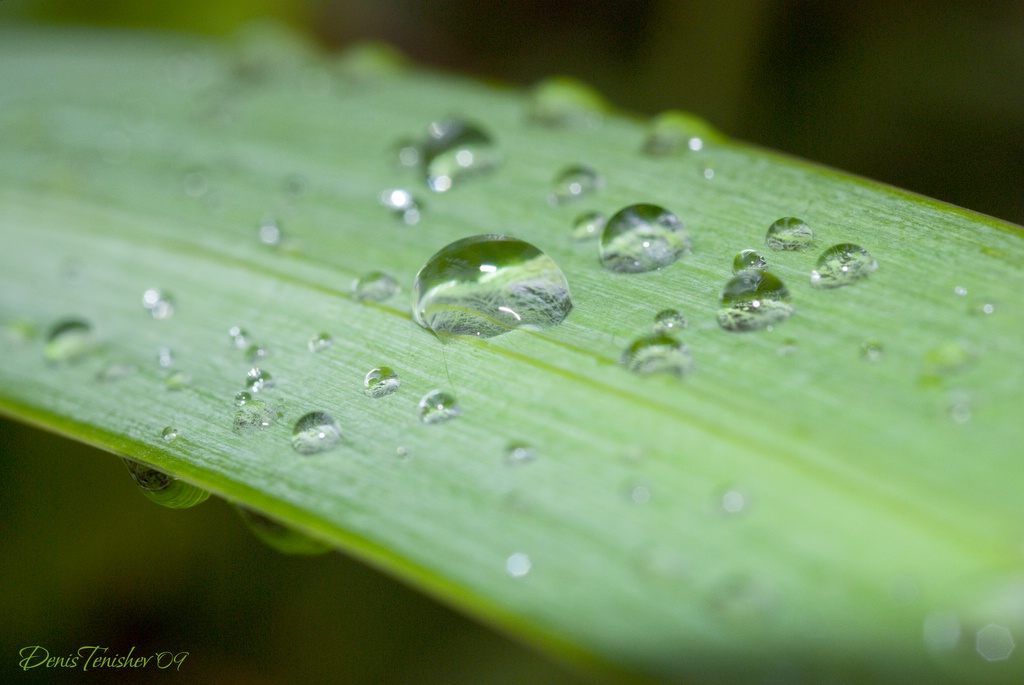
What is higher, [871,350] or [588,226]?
[588,226]

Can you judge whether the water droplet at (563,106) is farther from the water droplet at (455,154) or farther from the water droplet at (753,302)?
the water droplet at (753,302)

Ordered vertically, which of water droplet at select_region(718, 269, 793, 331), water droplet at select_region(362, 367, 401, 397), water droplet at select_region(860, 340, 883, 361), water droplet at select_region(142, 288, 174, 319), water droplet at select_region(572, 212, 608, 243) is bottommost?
water droplet at select_region(362, 367, 401, 397)

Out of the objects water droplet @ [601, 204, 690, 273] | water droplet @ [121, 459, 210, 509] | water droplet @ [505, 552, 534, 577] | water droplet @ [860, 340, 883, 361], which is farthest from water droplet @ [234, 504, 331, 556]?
water droplet @ [860, 340, 883, 361]

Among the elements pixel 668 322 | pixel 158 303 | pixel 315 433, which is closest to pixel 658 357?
pixel 668 322

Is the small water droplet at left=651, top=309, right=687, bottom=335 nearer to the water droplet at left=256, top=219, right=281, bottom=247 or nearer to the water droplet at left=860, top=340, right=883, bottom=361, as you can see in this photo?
the water droplet at left=860, top=340, right=883, bottom=361

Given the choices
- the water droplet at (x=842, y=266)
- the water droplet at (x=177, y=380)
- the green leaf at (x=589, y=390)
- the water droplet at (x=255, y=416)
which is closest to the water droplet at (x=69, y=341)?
the green leaf at (x=589, y=390)

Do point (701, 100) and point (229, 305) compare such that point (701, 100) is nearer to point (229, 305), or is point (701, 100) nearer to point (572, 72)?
point (572, 72)

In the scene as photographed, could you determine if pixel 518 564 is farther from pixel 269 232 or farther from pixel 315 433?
pixel 269 232
